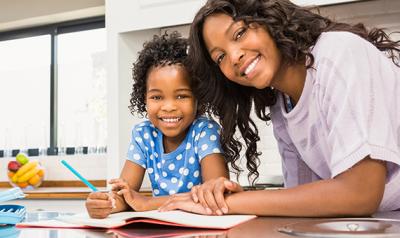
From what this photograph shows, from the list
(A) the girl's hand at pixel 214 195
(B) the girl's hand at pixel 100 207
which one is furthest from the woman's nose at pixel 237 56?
(B) the girl's hand at pixel 100 207

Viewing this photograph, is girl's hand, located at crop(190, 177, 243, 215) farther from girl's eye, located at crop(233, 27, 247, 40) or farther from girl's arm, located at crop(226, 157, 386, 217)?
girl's eye, located at crop(233, 27, 247, 40)

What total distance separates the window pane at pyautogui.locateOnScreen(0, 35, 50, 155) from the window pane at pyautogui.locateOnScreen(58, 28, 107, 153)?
0.40 ft

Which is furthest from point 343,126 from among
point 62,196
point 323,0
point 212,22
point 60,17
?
point 60,17

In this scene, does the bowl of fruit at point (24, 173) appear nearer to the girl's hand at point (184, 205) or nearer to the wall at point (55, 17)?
the wall at point (55, 17)

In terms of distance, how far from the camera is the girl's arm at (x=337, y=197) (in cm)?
80

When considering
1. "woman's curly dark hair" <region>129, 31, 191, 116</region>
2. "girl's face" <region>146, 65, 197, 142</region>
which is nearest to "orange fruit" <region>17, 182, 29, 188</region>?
"woman's curly dark hair" <region>129, 31, 191, 116</region>

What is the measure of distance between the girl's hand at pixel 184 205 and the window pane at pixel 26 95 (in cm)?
276

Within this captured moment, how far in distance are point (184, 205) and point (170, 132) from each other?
436mm

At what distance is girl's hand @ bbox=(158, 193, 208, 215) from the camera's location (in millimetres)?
870

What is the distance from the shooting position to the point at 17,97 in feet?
11.9

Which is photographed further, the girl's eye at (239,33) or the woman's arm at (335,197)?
the girl's eye at (239,33)

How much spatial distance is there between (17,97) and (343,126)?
10.5 ft

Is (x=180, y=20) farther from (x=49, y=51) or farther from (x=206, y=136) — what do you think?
(x=49, y=51)

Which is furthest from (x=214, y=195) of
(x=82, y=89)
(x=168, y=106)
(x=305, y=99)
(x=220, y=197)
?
(x=82, y=89)
